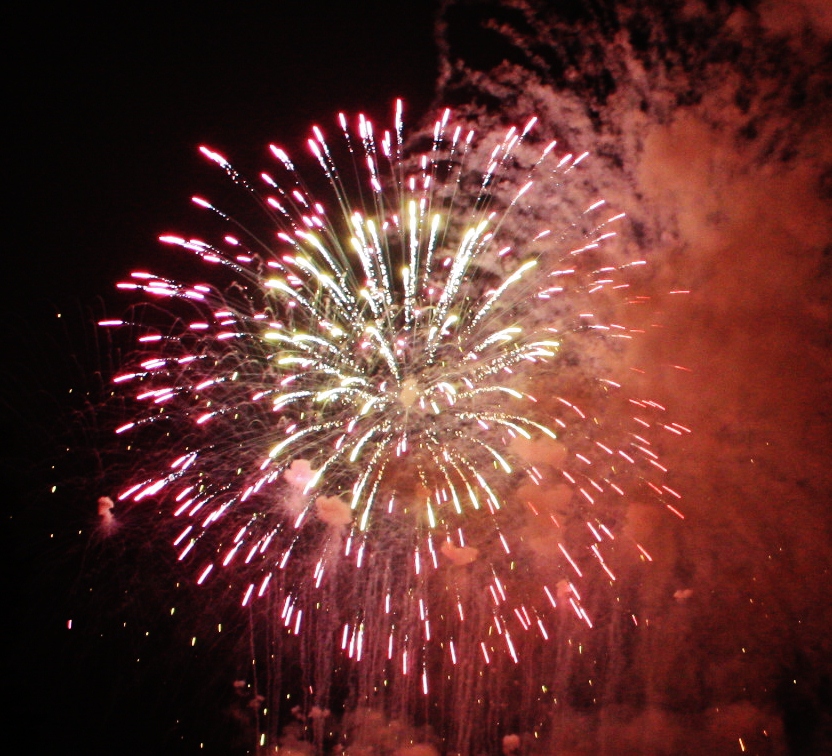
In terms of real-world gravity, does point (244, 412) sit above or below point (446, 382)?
below

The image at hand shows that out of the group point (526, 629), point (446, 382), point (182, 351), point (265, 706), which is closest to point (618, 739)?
point (526, 629)

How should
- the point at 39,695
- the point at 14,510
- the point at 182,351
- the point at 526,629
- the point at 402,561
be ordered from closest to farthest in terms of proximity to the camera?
1. the point at 182,351
2. the point at 402,561
3. the point at 14,510
4. the point at 39,695
5. the point at 526,629

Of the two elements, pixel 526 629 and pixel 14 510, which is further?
pixel 526 629

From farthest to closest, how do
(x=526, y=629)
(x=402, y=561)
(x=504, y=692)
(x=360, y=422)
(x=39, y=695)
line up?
(x=504, y=692) → (x=526, y=629) → (x=39, y=695) → (x=402, y=561) → (x=360, y=422)

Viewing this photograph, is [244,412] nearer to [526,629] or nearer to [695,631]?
[526,629]

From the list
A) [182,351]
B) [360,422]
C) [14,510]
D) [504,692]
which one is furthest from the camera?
[504,692]

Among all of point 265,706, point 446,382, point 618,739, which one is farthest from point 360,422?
point 618,739

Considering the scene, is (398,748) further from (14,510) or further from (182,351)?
(182,351)

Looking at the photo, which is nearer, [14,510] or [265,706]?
[14,510]

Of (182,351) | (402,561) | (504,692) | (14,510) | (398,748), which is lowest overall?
(398,748)
